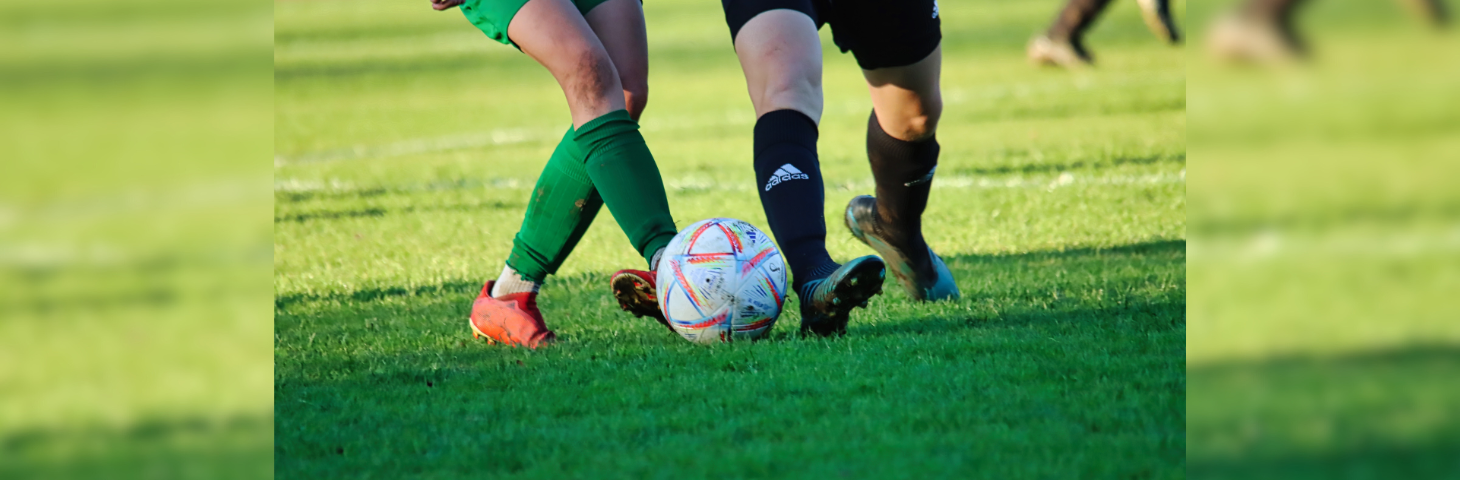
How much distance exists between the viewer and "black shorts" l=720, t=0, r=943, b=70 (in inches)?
116

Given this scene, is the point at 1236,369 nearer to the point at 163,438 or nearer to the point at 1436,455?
the point at 1436,455

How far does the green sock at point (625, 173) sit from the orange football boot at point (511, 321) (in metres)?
0.35

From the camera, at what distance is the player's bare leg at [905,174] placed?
3.17 m

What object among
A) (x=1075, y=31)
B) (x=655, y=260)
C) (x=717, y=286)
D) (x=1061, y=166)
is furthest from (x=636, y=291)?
(x=1075, y=31)

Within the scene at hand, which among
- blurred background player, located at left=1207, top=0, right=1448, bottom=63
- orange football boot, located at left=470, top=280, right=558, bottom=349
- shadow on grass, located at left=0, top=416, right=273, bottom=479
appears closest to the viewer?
blurred background player, located at left=1207, top=0, right=1448, bottom=63

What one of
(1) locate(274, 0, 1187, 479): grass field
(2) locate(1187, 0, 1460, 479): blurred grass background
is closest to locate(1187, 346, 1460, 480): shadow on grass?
(2) locate(1187, 0, 1460, 479): blurred grass background

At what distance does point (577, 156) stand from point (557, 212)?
155mm

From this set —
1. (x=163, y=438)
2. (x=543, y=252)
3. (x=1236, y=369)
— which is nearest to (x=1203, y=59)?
(x=1236, y=369)

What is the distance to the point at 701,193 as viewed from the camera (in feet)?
19.8

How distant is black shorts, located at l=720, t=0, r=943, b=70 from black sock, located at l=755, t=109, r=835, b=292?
23 centimetres

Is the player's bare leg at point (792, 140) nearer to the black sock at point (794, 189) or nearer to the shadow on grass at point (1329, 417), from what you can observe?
the black sock at point (794, 189)

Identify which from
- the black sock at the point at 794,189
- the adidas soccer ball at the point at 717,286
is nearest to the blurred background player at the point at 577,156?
the adidas soccer ball at the point at 717,286

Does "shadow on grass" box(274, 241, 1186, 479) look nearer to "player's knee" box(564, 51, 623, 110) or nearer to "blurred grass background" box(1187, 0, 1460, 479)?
"player's knee" box(564, 51, 623, 110)

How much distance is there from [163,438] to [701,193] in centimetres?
507
